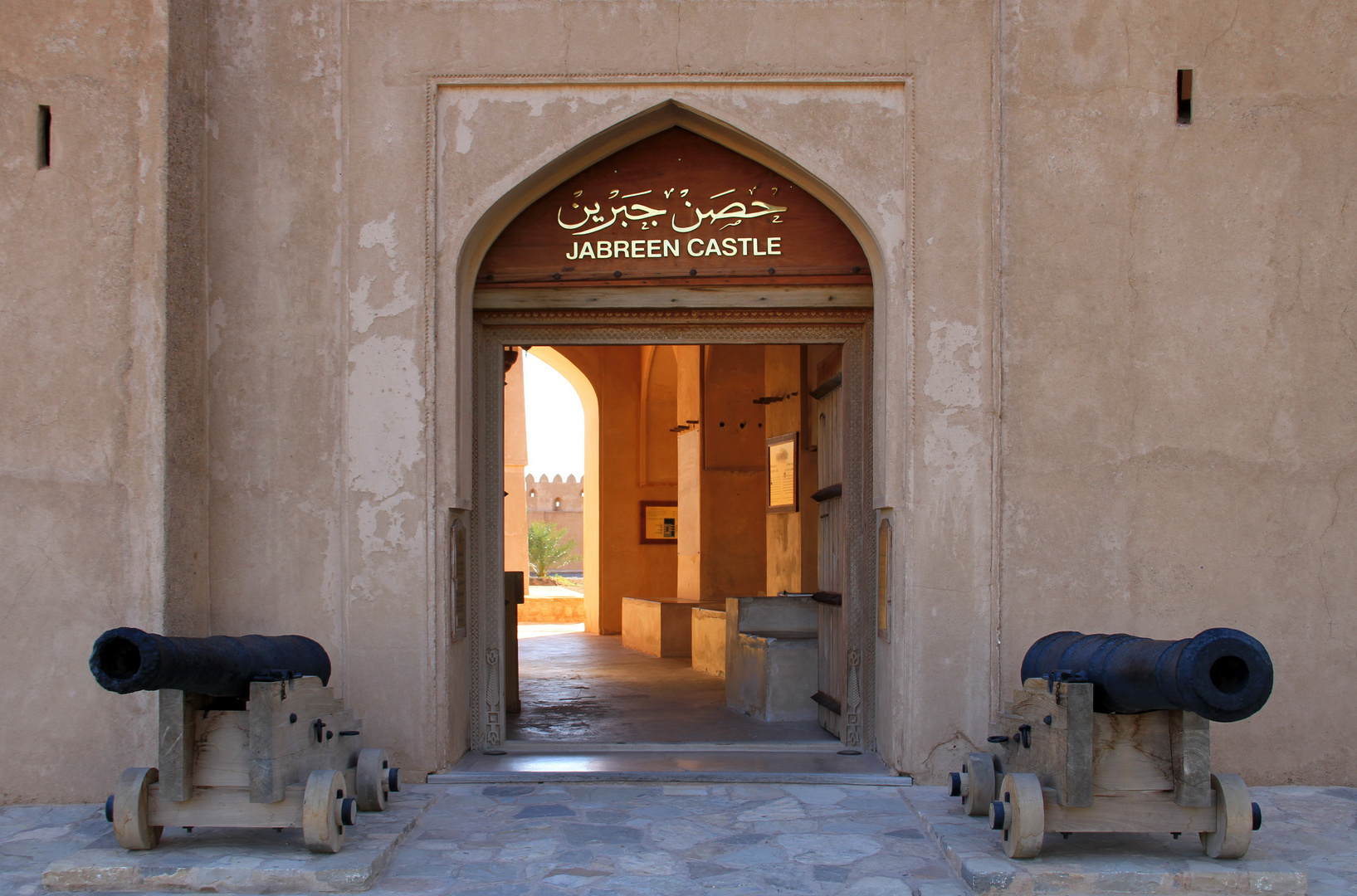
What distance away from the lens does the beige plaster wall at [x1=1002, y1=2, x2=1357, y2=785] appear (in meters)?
5.89

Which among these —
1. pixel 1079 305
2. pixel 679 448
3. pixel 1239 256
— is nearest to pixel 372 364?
pixel 1079 305

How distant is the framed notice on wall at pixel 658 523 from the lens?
55.7 feet

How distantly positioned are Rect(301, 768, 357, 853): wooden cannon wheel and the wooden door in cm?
319

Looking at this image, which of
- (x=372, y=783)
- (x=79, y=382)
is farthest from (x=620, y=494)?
(x=372, y=783)

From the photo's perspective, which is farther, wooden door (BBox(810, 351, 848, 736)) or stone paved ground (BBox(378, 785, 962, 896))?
wooden door (BBox(810, 351, 848, 736))

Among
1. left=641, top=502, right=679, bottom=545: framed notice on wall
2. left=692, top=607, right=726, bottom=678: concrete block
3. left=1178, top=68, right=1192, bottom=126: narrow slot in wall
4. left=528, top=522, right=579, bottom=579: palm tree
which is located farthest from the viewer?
left=528, top=522, right=579, bottom=579: palm tree

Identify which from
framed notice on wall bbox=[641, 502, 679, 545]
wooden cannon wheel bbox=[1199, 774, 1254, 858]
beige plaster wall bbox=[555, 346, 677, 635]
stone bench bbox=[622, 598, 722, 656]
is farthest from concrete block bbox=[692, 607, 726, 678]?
wooden cannon wheel bbox=[1199, 774, 1254, 858]

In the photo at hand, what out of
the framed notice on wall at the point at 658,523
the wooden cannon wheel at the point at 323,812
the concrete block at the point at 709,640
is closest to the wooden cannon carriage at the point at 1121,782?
the wooden cannon wheel at the point at 323,812

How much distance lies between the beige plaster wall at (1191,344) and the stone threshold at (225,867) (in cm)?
331

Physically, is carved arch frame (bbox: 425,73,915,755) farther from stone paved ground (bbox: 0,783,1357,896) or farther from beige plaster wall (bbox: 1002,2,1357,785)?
stone paved ground (bbox: 0,783,1357,896)

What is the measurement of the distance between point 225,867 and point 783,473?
6.02m

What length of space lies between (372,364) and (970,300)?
3.19 m

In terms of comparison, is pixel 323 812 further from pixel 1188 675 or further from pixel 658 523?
pixel 658 523

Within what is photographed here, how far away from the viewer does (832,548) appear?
7.59m
